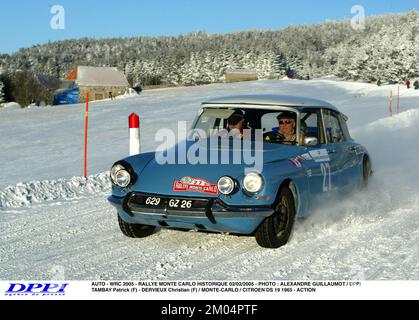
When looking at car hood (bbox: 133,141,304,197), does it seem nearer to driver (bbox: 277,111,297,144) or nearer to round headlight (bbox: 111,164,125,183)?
round headlight (bbox: 111,164,125,183)

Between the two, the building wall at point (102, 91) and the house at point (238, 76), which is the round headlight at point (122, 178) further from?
the house at point (238, 76)

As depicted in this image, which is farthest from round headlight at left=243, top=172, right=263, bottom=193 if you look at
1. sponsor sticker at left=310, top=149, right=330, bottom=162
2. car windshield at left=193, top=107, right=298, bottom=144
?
sponsor sticker at left=310, top=149, right=330, bottom=162

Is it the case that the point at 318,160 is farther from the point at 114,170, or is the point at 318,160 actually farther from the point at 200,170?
the point at 114,170

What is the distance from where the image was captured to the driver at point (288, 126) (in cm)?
632

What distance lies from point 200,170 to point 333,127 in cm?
261

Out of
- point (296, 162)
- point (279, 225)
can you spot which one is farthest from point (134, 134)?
point (279, 225)

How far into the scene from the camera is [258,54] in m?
132

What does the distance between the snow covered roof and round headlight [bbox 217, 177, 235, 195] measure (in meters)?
82.3

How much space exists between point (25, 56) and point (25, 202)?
159 meters

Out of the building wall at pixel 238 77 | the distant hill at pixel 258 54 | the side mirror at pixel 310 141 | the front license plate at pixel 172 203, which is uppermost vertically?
the distant hill at pixel 258 54

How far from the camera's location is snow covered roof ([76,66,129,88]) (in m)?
85.6

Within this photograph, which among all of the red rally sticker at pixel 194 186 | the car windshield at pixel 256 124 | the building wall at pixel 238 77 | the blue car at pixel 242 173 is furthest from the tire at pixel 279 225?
the building wall at pixel 238 77

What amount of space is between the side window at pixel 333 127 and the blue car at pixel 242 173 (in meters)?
0.02
